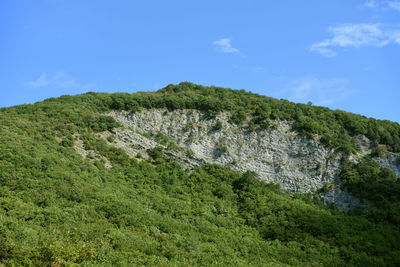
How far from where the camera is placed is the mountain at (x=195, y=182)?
70.5 ft

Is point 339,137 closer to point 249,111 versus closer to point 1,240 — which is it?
point 249,111

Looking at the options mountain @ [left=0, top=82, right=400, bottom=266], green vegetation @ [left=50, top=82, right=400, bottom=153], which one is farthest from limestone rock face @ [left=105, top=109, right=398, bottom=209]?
green vegetation @ [left=50, top=82, right=400, bottom=153]

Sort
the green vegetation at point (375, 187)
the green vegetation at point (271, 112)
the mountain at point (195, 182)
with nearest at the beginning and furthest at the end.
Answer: the mountain at point (195, 182) < the green vegetation at point (375, 187) < the green vegetation at point (271, 112)

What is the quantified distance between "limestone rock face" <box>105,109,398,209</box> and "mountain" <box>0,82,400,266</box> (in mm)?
134

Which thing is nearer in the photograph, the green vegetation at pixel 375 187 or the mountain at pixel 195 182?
the mountain at pixel 195 182

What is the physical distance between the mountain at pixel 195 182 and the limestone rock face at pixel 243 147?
0.44ft

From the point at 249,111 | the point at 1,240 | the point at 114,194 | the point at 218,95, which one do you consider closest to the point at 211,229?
the point at 114,194

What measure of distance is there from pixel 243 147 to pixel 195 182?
835cm

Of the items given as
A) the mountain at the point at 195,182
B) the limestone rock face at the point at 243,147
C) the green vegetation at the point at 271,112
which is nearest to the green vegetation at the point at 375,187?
the mountain at the point at 195,182

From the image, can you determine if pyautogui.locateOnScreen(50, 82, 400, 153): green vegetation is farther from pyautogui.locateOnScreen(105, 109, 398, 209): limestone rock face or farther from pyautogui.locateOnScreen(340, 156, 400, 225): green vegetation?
pyautogui.locateOnScreen(340, 156, 400, 225): green vegetation

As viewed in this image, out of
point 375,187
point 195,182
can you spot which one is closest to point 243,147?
point 195,182

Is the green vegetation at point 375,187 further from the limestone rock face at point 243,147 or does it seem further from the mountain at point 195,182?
the limestone rock face at point 243,147

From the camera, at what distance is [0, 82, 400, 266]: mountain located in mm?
21500

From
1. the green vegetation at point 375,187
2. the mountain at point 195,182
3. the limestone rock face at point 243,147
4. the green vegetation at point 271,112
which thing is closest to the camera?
the mountain at point 195,182
